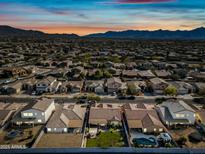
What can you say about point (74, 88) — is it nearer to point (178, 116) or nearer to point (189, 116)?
point (178, 116)

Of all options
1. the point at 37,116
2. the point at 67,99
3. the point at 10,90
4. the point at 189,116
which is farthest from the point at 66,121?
the point at 10,90

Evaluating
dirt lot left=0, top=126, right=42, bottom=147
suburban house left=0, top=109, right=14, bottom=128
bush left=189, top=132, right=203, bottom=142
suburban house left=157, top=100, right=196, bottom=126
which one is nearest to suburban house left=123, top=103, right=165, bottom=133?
suburban house left=157, top=100, right=196, bottom=126

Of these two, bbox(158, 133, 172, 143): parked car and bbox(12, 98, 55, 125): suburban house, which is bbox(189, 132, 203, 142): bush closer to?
bbox(158, 133, 172, 143): parked car

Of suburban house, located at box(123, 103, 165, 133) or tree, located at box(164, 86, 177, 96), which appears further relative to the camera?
tree, located at box(164, 86, 177, 96)

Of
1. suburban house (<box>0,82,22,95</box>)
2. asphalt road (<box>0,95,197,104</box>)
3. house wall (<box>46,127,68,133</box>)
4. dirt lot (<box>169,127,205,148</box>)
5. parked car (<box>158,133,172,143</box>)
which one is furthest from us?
suburban house (<box>0,82,22,95</box>)

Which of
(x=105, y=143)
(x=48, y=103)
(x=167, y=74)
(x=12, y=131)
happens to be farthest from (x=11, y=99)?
(x=167, y=74)
